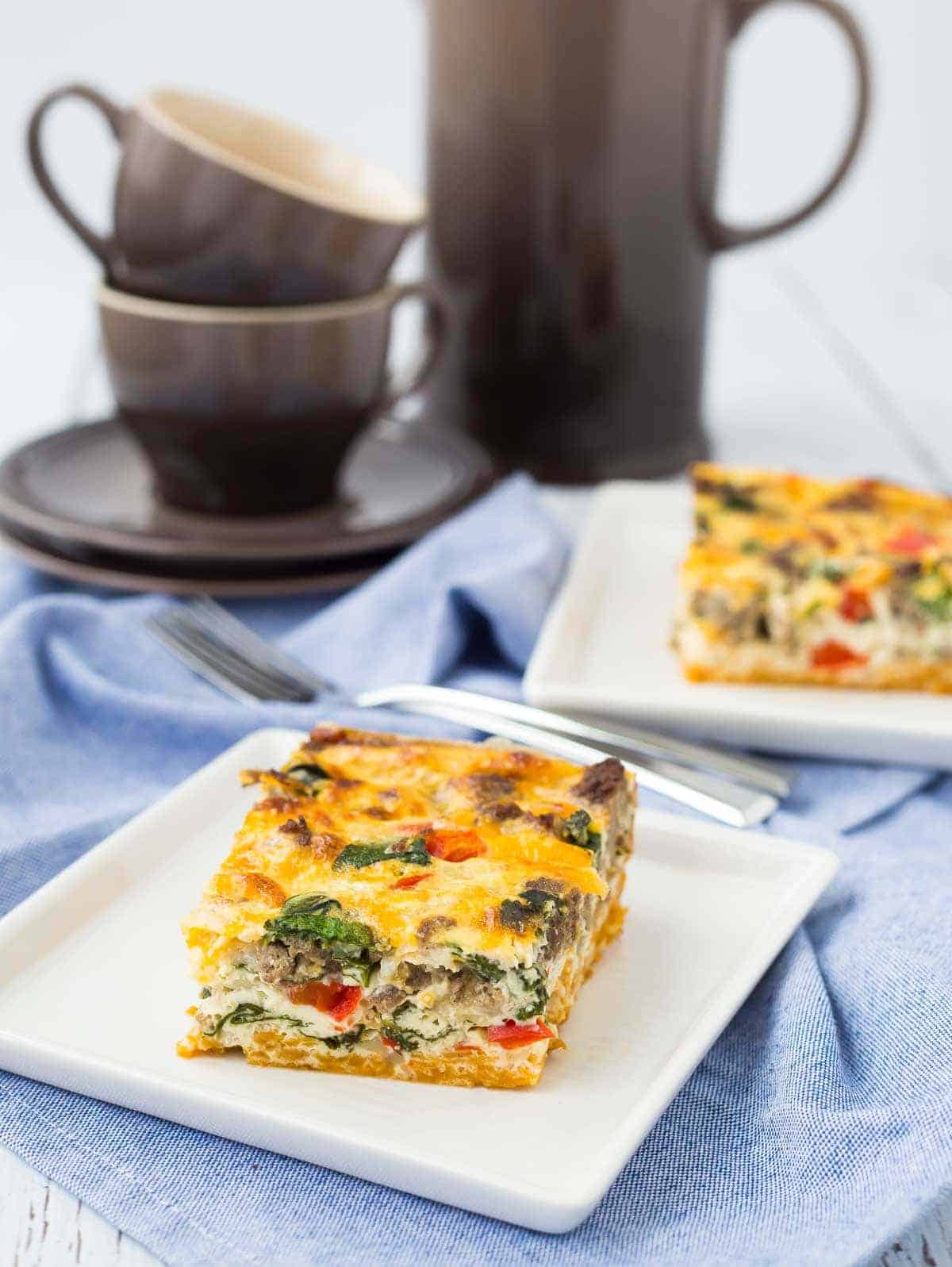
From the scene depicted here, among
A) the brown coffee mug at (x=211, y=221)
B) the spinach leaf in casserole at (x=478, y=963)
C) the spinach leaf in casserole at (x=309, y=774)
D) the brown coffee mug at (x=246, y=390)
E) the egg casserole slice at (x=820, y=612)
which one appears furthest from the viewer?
the brown coffee mug at (x=246, y=390)

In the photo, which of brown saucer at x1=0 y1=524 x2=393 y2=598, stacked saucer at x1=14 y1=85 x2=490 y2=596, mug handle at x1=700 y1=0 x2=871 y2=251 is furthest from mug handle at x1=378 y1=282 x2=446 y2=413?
mug handle at x1=700 y1=0 x2=871 y2=251

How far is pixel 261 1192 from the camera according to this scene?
60.1 inches

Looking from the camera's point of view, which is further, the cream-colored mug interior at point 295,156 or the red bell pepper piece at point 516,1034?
the cream-colored mug interior at point 295,156

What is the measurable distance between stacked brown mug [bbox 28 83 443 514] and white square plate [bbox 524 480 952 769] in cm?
55

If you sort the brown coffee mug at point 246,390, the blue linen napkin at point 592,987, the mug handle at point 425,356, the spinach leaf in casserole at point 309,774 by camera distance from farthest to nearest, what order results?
the mug handle at point 425,356 → the brown coffee mug at point 246,390 → the spinach leaf in casserole at point 309,774 → the blue linen napkin at point 592,987

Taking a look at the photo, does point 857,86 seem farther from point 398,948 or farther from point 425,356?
point 398,948

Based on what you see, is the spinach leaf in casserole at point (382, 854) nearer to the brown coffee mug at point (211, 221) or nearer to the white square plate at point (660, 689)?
the white square plate at point (660, 689)

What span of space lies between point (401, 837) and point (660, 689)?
33.9 inches

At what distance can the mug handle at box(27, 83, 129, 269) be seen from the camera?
283cm

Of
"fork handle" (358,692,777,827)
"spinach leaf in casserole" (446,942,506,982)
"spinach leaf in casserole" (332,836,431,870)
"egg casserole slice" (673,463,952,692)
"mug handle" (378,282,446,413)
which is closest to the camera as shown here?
"spinach leaf in casserole" (446,942,506,982)

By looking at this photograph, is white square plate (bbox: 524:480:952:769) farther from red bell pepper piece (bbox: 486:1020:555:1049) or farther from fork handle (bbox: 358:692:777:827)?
red bell pepper piece (bbox: 486:1020:555:1049)

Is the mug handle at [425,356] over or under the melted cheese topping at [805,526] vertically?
over

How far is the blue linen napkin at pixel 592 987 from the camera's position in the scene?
1.49 meters

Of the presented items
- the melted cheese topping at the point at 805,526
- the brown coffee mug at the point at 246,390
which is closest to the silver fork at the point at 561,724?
the melted cheese topping at the point at 805,526
